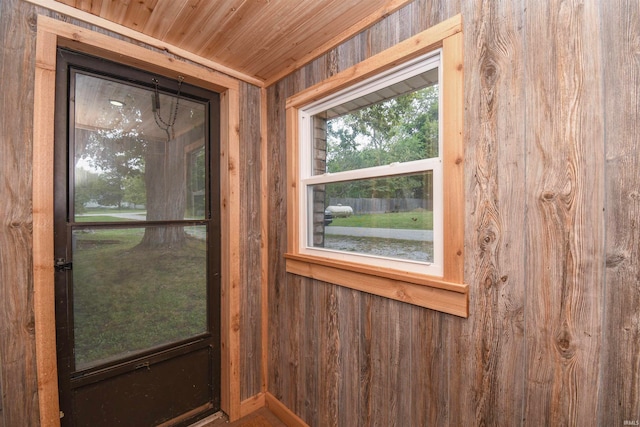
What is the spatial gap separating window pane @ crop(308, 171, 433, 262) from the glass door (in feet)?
2.64

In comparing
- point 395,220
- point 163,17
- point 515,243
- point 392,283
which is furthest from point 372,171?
point 163,17

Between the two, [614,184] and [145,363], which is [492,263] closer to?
[614,184]

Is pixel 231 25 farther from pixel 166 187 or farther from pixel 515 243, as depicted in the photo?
pixel 515 243

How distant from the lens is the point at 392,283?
54.1 inches

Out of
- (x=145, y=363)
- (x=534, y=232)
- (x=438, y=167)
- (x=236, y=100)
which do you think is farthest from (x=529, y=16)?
(x=145, y=363)

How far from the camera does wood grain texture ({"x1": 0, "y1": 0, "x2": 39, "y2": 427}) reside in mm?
1253

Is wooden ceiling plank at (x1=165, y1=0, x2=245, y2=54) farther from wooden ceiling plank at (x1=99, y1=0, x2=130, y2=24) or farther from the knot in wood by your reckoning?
the knot in wood

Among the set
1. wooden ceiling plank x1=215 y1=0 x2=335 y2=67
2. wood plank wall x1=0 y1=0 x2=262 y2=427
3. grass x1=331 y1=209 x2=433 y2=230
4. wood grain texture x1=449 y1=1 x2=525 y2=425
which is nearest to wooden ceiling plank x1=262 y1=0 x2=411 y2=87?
wooden ceiling plank x1=215 y1=0 x2=335 y2=67

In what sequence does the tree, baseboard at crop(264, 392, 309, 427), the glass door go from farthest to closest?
baseboard at crop(264, 392, 309, 427)
the tree
the glass door

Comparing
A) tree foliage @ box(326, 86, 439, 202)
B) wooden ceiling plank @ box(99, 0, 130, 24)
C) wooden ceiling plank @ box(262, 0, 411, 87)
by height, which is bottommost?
tree foliage @ box(326, 86, 439, 202)

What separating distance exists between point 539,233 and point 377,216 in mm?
738

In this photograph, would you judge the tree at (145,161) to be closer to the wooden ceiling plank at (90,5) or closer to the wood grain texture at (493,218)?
the wooden ceiling plank at (90,5)

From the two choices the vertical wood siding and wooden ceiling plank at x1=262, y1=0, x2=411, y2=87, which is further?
wooden ceiling plank at x1=262, y1=0, x2=411, y2=87

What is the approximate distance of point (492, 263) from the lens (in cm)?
107
